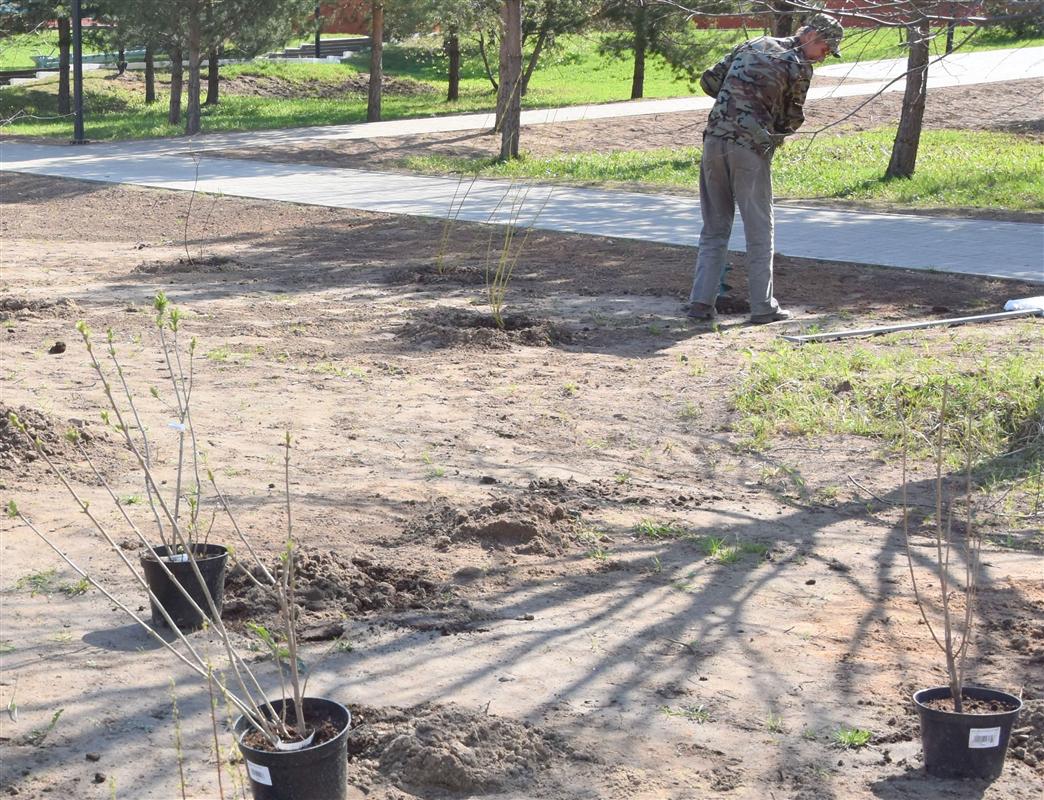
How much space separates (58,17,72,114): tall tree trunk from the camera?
31.0 m

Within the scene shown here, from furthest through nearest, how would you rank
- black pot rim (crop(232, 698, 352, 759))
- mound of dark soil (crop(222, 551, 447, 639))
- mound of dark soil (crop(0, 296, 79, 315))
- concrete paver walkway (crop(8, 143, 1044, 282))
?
concrete paver walkway (crop(8, 143, 1044, 282)) → mound of dark soil (crop(0, 296, 79, 315)) → mound of dark soil (crop(222, 551, 447, 639)) → black pot rim (crop(232, 698, 352, 759))

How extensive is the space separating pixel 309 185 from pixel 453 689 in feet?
46.5

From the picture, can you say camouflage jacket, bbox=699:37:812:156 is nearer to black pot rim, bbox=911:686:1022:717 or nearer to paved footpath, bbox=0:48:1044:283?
paved footpath, bbox=0:48:1044:283

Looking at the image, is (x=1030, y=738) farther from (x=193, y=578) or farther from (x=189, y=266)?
(x=189, y=266)

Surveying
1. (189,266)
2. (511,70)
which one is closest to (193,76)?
(511,70)

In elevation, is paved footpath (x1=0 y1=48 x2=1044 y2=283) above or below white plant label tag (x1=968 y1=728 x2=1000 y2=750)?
above

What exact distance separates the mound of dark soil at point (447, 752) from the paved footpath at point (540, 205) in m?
5.75

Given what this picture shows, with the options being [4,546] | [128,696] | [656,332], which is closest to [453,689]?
[128,696]

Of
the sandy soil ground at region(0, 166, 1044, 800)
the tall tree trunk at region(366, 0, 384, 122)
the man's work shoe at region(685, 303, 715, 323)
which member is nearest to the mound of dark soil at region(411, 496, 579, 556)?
the sandy soil ground at region(0, 166, 1044, 800)

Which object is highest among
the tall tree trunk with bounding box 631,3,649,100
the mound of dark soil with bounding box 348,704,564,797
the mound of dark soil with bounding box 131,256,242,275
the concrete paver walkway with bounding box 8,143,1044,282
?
the tall tree trunk with bounding box 631,3,649,100

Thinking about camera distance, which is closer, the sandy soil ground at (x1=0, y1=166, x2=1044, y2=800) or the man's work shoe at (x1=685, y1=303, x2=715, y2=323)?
the sandy soil ground at (x1=0, y1=166, x2=1044, y2=800)

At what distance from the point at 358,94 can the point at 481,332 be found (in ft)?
102

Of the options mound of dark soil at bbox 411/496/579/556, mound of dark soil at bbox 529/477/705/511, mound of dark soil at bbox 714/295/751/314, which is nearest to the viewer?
mound of dark soil at bbox 411/496/579/556

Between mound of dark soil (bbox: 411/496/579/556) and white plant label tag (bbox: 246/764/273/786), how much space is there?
205 cm
